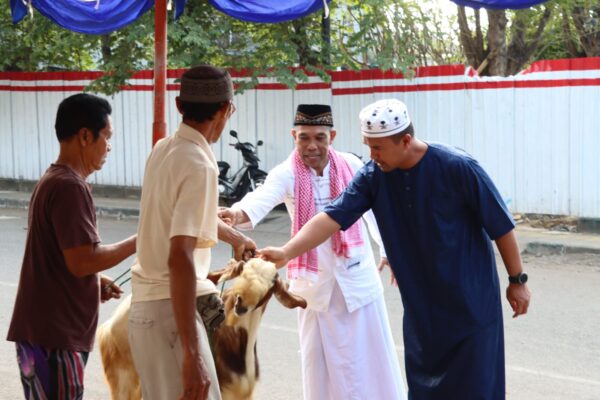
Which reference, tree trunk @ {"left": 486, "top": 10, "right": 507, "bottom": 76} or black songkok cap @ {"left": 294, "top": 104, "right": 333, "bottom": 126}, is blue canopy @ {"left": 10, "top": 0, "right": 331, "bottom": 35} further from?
tree trunk @ {"left": 486, "top": 10, "right": 507, "bottom": 76}

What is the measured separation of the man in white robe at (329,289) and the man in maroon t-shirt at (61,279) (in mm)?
1341

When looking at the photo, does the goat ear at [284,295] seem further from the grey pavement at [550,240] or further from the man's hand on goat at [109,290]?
the grey pavement at [550,240]

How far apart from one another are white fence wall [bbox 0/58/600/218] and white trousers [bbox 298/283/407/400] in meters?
7.30

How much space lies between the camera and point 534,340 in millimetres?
7211

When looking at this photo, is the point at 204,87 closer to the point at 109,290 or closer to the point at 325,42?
the point at 109,290

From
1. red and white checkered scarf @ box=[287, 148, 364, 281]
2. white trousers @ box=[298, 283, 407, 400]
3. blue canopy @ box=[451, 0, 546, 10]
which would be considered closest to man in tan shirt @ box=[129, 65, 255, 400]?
red and white checkered scarf @ box=[287, 148, 364, 281]

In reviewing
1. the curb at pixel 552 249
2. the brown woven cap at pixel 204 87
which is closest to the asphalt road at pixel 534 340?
the curb at pixel 552 249

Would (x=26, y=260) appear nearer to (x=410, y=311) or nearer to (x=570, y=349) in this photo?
(x=410, y=311)

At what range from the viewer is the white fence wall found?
11.7 metres

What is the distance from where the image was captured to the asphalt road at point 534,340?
6070 millimetres

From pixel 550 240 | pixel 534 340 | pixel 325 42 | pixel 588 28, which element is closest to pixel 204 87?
pixel 534 340

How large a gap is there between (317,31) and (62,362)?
36.1ft

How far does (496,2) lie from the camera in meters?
5.08

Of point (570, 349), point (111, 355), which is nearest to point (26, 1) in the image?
point (111, 355)
